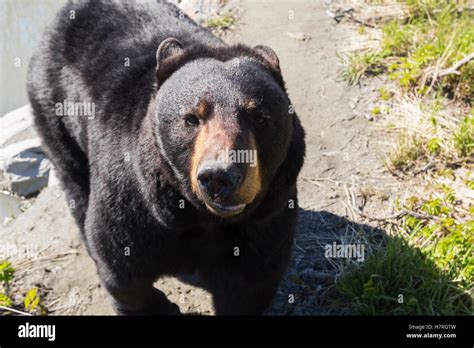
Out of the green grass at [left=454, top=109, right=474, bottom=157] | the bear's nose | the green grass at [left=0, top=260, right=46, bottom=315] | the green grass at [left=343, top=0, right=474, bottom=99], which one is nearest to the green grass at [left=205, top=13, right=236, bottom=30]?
the green grass at [left=343, top=0, right=474, bottom=99]

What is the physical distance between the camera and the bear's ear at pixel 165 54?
166 inches

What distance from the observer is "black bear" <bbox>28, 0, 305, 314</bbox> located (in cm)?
381

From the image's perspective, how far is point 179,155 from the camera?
12.7ft

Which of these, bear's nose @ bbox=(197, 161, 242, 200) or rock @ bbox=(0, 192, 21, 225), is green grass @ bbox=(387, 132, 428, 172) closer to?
bear's nose @ bbox=(197, 161, 242, 200)

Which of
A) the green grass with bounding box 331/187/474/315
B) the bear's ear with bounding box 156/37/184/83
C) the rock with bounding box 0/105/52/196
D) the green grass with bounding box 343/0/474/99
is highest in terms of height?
the bear's ear with bounding box 156/37/184/83

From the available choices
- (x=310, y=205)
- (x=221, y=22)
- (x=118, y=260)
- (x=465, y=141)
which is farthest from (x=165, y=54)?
(x=221, y=22)

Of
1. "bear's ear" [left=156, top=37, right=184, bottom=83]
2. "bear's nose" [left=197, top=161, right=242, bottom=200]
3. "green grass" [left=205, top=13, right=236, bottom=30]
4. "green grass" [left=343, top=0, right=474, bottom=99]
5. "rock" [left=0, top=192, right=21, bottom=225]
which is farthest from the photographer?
"green grass" [left=205, top=13, right=236, bottom=30]

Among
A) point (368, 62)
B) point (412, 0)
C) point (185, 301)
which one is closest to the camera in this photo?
point (185, 301)

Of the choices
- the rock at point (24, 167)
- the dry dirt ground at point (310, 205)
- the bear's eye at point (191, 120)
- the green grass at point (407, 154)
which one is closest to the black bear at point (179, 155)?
the bear's eye at point (191, 120)

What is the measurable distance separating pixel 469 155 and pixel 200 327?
3.23 meters

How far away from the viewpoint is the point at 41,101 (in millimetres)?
5617

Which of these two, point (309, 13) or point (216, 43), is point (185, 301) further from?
point (309, 13)

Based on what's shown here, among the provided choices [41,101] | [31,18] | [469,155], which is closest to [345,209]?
[469,155]

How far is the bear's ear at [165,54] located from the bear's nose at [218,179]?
3.26ft
